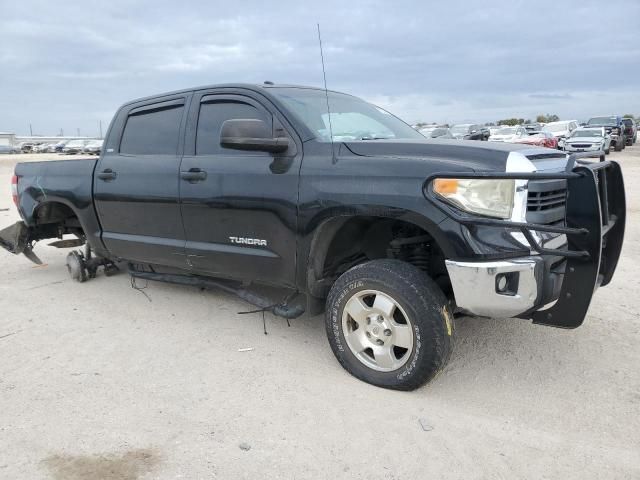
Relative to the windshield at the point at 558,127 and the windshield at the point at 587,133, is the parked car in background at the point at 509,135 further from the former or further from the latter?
the windshield at the point at 558,127

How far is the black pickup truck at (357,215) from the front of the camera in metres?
2.90

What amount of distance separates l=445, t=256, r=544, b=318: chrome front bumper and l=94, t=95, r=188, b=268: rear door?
2.42 m

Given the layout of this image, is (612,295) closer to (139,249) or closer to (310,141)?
(310,141)

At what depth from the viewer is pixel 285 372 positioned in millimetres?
3611

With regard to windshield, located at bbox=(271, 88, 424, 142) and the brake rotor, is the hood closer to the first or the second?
windshield, located at bbox=(271, 88, 424, 142)

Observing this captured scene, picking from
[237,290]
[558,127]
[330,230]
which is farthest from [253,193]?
[558,127]

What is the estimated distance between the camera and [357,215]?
333 cm

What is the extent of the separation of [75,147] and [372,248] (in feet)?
170

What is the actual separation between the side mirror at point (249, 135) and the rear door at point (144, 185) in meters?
0.96

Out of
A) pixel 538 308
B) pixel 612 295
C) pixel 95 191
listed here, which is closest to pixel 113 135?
pixel 95 191

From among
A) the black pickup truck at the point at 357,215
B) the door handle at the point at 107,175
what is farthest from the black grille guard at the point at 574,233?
the door handle at the point at 107,175

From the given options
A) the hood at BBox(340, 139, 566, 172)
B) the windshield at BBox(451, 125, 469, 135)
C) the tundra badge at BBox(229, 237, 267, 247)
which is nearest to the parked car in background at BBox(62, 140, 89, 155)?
the windshield at BBox(451, 125, 469, 135)

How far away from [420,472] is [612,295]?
3.38m

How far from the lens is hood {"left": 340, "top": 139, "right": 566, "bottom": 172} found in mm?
2992
